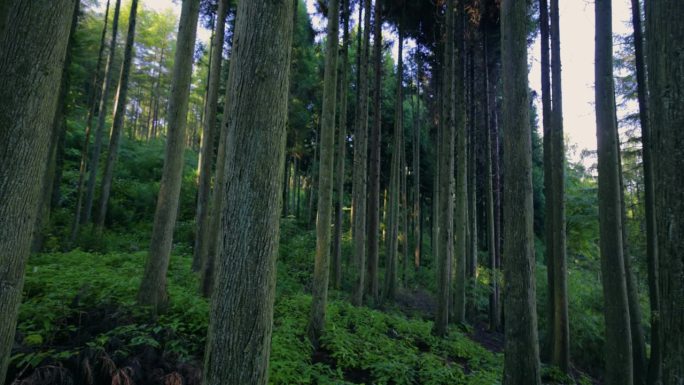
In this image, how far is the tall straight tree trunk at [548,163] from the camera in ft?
23.1

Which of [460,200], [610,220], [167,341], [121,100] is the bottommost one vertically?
[167,341]

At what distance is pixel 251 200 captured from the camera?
6.92 ft

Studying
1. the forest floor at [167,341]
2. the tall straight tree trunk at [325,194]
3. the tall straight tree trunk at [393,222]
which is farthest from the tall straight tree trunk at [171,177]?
the tall straight tree trunk at [393,222]

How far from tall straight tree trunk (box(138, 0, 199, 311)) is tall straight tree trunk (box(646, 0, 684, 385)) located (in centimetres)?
522

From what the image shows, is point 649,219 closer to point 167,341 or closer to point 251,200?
point 251,200

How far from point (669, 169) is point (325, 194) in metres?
4.99

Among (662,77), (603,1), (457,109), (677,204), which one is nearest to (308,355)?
(677,204)

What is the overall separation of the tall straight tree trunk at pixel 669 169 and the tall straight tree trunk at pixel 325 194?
4.76 meters

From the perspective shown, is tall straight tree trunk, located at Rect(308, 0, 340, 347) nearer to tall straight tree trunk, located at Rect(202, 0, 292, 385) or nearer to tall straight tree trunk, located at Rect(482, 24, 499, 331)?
tall straight tree trunk, located at Rect(202, 0, 292, 385)

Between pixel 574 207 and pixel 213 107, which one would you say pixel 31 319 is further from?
pixel 574 207

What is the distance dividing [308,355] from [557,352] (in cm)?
544

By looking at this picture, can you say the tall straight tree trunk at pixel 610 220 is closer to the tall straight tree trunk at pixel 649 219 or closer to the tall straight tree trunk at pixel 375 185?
the tall straight tree trunk at pixel 649 219

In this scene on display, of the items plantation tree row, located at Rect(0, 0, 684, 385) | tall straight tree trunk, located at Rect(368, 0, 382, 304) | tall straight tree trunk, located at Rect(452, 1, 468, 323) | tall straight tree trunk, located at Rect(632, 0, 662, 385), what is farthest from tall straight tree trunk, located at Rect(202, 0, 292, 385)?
tall straight tree trunk, located at Rect(368, 0, 382, 304)

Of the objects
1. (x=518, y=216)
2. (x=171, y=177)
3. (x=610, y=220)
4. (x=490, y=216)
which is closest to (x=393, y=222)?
(x=490, y=216)
